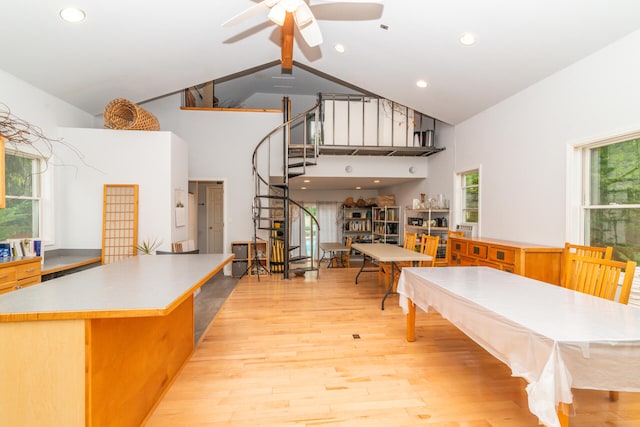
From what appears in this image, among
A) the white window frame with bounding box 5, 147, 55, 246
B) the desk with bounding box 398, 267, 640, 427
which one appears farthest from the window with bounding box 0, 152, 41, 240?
the desk with bounding box 398, 267, 640, 427

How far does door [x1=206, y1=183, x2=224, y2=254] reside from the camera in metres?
8.16

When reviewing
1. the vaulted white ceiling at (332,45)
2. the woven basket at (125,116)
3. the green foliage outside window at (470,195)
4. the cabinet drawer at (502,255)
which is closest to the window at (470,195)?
the green foliage outside window at (470,195)

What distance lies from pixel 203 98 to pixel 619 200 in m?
7.06

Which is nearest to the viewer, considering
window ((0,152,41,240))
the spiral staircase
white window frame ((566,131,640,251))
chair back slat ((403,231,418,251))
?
white window frame ((566,131,640,251))

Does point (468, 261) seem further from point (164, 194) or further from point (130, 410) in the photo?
point (164, 194)

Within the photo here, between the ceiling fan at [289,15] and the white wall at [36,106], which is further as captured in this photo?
the white wall at [36,106]

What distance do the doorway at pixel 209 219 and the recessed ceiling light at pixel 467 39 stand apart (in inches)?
249

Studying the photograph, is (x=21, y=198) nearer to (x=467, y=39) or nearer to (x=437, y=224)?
(x=467, y=39)

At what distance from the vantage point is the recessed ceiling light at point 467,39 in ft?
10.8

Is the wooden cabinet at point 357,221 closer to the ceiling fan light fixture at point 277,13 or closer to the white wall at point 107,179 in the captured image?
the white wall at point 107,179

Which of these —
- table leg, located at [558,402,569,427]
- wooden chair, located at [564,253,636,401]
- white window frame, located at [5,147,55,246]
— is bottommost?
table leg, located at [558,402,569,427]

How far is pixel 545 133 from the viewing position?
3.58 metres

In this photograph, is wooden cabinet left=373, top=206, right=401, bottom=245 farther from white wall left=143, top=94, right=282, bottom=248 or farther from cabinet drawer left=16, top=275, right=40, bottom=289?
cabinet drawer left=16, top=275, right=40, bottom=289

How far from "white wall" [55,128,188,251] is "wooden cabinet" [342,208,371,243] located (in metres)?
5.68
